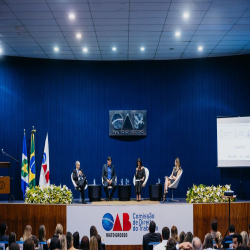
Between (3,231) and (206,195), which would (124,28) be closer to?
(206,195)

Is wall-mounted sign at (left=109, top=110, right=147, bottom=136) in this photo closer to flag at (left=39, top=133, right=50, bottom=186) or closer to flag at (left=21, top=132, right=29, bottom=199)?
flag at (left=39, top=133, right=50, bottom=186)

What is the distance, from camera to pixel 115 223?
9266mm

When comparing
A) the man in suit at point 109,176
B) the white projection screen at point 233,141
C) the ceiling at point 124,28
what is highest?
the ceiling at point 124,28

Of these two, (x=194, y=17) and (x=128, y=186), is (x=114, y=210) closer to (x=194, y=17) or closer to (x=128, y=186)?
(x=128, y=186)

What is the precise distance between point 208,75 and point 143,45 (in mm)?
2690

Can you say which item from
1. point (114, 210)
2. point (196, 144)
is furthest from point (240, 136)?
point (114, 210)

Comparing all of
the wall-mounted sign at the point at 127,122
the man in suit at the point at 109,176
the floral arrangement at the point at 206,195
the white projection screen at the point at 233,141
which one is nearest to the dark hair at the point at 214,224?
the floral arrangement at the point at 206,195

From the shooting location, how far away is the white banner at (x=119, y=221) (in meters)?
9.27

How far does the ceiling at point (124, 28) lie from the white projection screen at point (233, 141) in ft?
7.03

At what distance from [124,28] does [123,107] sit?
3.61 meters

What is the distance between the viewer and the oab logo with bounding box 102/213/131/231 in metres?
9.27

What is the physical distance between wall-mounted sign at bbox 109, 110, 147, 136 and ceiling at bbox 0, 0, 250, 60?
1763 millimetres

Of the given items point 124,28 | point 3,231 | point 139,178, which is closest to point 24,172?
point 139,178

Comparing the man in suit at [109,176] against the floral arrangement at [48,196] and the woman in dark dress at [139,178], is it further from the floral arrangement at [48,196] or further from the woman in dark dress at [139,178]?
the floral arrangement at [48,196]
